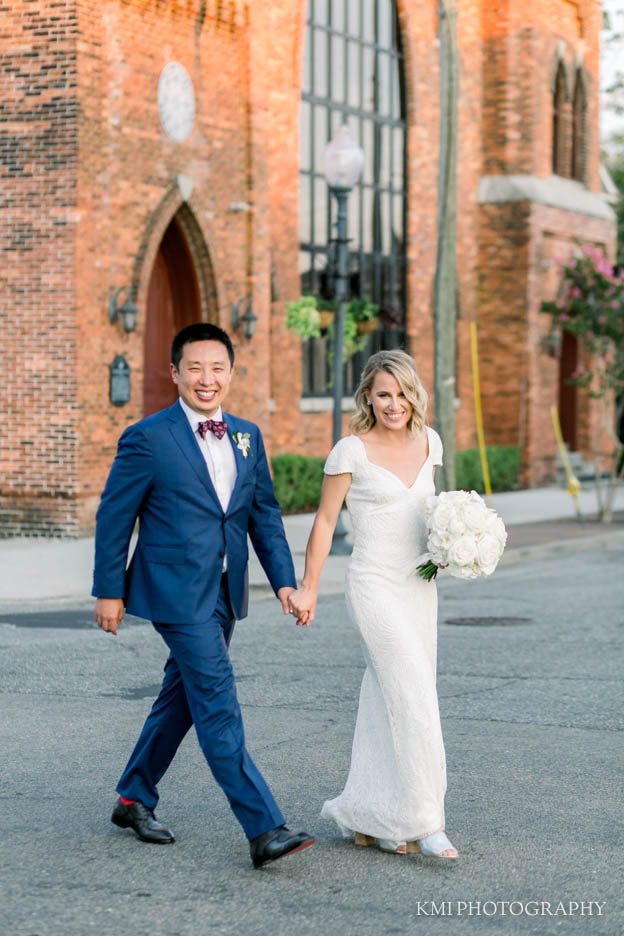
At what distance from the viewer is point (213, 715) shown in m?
5.67

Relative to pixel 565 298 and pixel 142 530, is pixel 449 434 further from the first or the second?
pixel 142 530

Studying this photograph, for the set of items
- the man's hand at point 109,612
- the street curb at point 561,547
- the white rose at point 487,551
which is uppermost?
the white rose at point 487,551

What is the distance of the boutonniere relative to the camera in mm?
5938

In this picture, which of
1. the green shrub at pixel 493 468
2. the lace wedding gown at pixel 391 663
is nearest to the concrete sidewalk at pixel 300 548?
the green shrub at pixel 493 468

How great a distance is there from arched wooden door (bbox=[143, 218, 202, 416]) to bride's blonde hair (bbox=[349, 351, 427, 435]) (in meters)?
14.5

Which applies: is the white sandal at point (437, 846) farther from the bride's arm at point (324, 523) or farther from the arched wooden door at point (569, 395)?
the arched wooden door at point (569, 395)

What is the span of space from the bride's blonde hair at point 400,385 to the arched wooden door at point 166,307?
1449cm

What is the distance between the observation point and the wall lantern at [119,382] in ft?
61.4

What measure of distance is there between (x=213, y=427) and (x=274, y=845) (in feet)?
4.98

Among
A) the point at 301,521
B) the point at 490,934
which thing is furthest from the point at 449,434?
the point at 490,934

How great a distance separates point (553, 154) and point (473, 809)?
25606 mm

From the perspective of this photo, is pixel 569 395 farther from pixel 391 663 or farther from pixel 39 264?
pixel 391 663

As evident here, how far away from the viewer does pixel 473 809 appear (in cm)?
656

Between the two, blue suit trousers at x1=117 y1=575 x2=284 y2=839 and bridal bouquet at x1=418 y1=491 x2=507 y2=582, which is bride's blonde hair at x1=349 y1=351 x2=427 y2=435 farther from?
blue suit trousers at x1=117 y1=575 x2=284 y2=839
